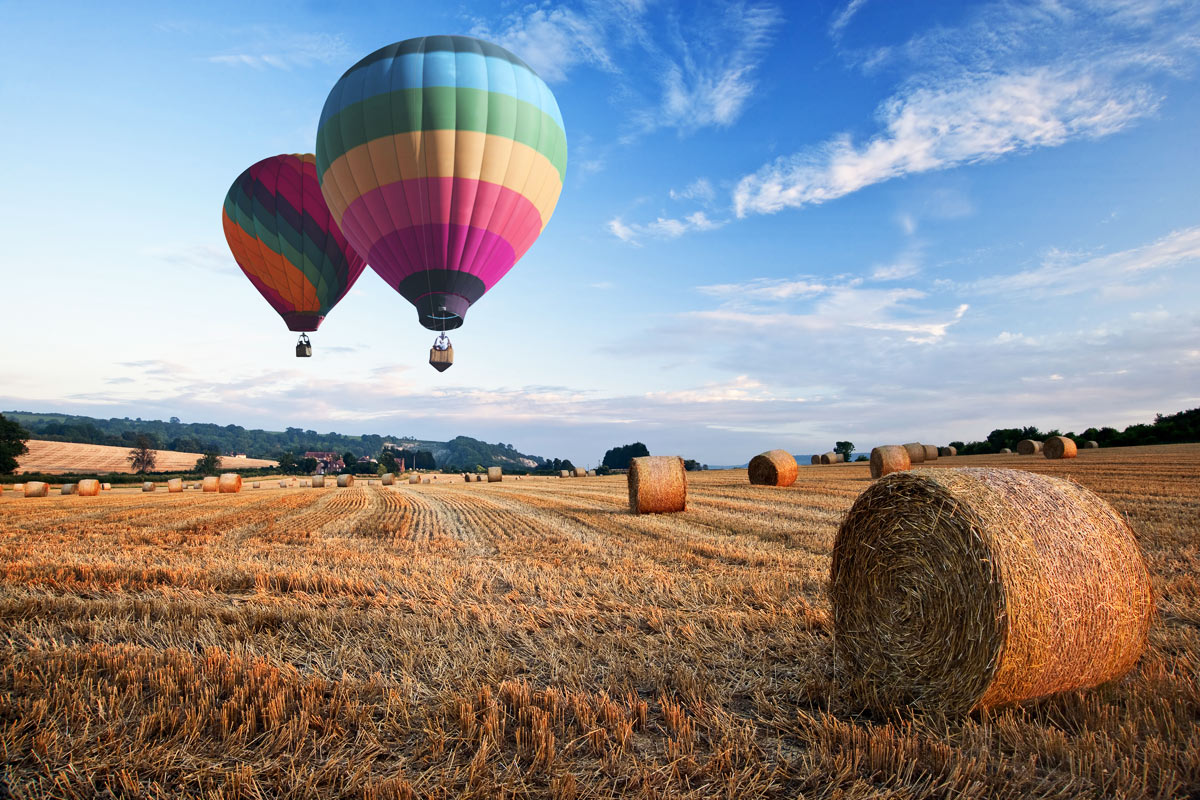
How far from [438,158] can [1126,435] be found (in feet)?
131

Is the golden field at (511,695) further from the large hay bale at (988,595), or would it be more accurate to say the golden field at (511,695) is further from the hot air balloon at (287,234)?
the hot air balloon at (287,234)

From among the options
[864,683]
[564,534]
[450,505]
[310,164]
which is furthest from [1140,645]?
[310,164]

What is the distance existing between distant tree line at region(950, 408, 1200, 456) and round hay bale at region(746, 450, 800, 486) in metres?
22.1

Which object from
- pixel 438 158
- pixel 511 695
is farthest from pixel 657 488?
pixel 438 158

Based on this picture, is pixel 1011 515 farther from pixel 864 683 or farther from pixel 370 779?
pixel 370 779

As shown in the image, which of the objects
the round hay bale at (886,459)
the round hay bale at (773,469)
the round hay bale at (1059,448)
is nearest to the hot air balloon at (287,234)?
the round hay bale at (773,469)

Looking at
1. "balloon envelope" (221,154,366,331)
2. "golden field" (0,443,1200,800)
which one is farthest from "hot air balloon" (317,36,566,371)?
"golden field" (0,443,1200,800)

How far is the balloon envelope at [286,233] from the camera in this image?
26.2 m

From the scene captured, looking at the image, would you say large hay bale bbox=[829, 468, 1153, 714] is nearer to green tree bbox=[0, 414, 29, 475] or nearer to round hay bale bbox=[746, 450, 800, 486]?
round hay bale bbox=[746, 450, 800, 486]

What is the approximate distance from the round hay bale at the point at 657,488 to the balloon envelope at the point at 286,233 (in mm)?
18620

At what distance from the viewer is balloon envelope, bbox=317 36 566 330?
19125mm

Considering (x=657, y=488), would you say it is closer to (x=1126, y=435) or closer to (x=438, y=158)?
(x=438, y=158)

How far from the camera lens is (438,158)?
19047mm

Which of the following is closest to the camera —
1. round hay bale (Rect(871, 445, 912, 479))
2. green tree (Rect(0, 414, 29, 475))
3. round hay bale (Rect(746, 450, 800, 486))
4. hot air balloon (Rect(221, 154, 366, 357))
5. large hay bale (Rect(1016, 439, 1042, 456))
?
round hay bale (Rect(746, 450, 800, 486))
